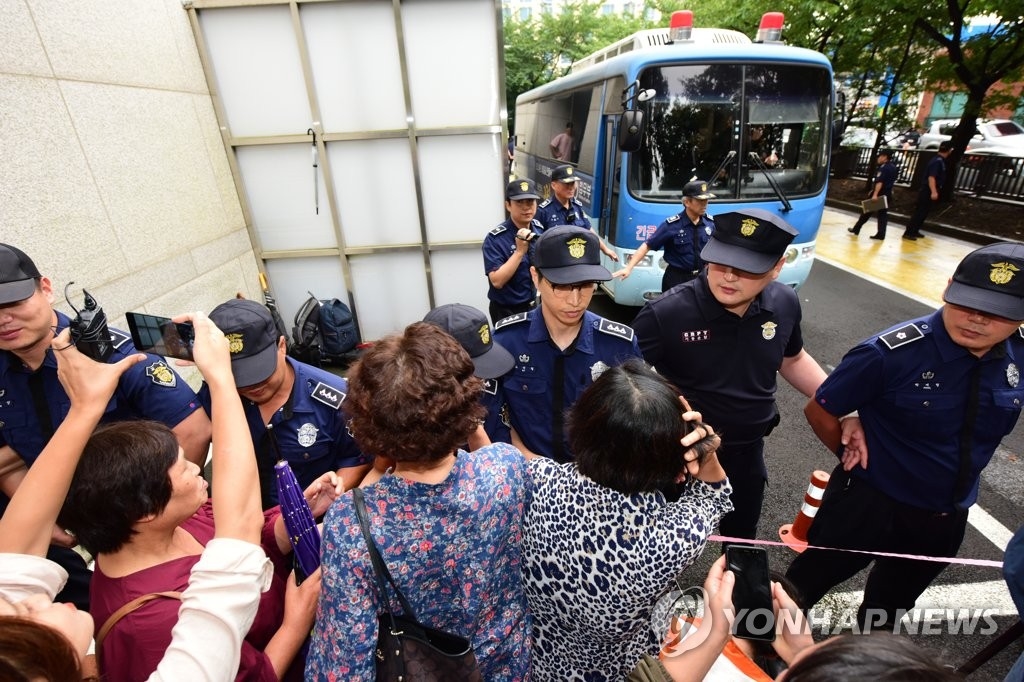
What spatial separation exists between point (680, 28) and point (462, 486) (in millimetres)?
6750

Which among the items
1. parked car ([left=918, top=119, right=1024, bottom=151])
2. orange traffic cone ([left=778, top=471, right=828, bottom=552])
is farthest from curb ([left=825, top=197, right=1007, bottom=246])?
orange traffic cone ([left=778, top=471, right=828, bottom=552])

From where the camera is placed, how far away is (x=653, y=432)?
4.11 ft

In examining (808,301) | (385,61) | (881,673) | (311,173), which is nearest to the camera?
(881,673)

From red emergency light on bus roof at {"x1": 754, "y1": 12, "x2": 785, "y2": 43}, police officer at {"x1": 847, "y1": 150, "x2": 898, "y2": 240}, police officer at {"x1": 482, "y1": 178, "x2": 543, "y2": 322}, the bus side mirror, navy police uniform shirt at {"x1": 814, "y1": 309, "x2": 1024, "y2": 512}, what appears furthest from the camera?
police officer at {"x1": 847, "y1": 150, "x2": 898, "y2": 240}

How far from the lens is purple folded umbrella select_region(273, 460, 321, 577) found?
58.5 inches

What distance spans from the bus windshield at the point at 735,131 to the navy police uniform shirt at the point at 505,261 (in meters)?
2.10

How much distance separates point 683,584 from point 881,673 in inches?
95.0

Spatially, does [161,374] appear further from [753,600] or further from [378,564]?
[753,600]

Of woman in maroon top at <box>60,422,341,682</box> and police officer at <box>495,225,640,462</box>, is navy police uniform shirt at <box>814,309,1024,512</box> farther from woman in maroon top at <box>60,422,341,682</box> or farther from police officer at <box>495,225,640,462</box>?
woman in maroon top at <box>60,422,341,682</box>

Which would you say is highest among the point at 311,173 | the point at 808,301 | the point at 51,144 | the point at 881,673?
the point at 51,144

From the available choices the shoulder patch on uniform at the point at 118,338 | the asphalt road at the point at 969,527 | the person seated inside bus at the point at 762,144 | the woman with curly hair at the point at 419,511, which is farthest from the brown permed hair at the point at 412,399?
the person seated inside bus at the point at 762,144

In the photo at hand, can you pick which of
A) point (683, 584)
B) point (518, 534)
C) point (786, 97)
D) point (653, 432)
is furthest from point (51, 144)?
point (786, 97)

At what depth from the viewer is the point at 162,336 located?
154cm

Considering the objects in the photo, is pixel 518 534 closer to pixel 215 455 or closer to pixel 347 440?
pixel 215 455
